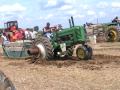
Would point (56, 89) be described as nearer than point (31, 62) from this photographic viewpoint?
Yes

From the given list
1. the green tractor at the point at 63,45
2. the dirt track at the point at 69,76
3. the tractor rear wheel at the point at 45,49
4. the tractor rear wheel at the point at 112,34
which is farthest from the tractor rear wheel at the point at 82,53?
the tractor rear wheel at the point at 112,34

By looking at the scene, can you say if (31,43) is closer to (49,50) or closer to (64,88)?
(49,50)

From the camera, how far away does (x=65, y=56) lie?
64.5 ft

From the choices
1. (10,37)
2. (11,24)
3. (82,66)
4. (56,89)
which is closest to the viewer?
(56,89)

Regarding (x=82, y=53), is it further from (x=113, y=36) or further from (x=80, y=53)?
(x=113, y=36)

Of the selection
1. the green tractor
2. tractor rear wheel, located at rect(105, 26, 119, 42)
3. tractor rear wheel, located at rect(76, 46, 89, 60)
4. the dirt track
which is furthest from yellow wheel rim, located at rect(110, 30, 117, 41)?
the dirt track

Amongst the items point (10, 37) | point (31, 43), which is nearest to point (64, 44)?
point (31, 43)

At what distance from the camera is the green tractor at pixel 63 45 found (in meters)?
18.4

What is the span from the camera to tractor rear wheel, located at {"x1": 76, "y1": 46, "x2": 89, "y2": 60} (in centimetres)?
1806

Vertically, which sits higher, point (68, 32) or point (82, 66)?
point (68, 32)

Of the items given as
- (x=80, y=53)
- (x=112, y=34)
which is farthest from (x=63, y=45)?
(x=112, y=34)

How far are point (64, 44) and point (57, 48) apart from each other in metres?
0.43

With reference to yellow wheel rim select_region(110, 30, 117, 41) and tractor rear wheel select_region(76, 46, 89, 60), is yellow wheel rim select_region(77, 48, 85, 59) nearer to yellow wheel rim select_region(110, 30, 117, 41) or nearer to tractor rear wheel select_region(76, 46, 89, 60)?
tractor rear wheel select_region(76, 46, 89, 60)

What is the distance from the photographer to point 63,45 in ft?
62.0
